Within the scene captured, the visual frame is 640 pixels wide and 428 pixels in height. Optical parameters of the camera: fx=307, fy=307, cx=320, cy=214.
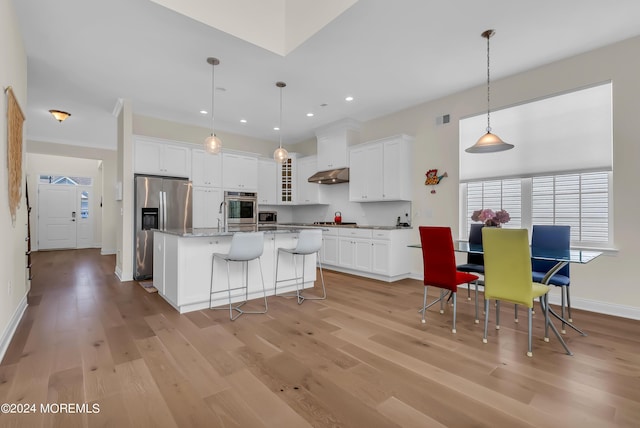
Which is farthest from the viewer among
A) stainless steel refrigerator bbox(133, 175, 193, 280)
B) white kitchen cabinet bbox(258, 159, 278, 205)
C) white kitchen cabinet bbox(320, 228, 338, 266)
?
white kitchen cabinet bbox(258, 159, 278, 205)

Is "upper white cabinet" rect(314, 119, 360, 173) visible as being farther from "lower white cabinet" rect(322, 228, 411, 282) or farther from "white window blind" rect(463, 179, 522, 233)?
"white window blind" rect(463, 179, 522, 233)

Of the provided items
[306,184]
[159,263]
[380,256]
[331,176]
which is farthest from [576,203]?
[159,263]

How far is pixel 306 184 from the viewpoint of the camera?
7.11 metres

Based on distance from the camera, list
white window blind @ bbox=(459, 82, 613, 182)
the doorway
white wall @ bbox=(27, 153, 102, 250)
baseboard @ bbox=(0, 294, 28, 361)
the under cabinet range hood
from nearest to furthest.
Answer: baseboard @ bbox=(0, 294, 28, 361) < white window blind @ bbox=(459, 82, 613, 182) < the under cabinet range hood < white wall @ bbox=(27, 153, 102, 250) < the doorway

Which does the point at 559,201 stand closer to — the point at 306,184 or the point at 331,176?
the point at 331,176

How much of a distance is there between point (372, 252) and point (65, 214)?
31.2 ft

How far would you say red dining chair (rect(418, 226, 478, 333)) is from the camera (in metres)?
2.96

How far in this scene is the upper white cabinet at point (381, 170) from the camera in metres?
5.15

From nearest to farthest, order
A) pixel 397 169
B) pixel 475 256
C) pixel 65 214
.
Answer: pixel 475 256 → pixel 397 169 → pixel 65 214

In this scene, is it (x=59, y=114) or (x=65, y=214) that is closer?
(x=59, y=114)

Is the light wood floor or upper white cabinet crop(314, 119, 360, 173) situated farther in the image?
upper white cabinet crop(314, 119, 360, 173)

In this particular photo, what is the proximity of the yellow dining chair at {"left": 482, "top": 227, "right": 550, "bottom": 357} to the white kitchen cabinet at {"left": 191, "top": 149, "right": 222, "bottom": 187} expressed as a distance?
4949mm

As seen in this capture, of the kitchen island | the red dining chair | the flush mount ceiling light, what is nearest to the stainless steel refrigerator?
the kitchen island

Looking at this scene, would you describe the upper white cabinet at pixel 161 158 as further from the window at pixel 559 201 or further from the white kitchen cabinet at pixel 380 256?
the window at pixel 559 201
